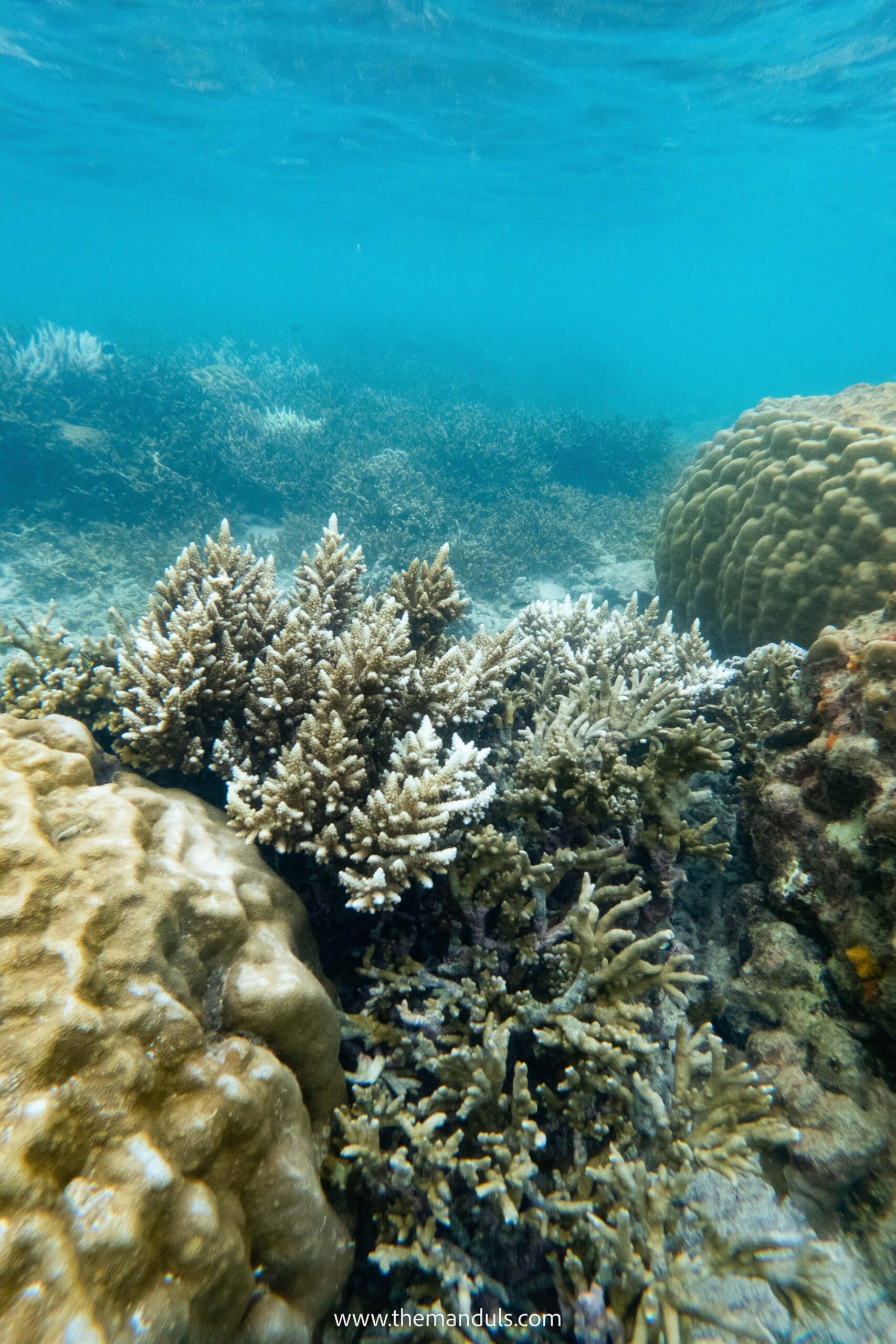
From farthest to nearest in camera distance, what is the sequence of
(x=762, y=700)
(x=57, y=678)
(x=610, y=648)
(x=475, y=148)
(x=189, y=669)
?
(x=475, y=148) → (x=610, y=648) → (x=762, y=700) → (x=57, y=678) → (x=189, y=669)

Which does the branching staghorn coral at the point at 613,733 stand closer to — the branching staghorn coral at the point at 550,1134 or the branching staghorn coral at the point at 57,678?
the branching staghorn coral at the point at 550,1134

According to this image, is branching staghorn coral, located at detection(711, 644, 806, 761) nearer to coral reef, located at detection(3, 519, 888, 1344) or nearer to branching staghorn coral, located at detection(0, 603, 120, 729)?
coral reef, located at detection(3, 519, 888, 1344)

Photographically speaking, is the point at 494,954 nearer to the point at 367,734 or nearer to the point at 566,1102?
the point at 566,1102

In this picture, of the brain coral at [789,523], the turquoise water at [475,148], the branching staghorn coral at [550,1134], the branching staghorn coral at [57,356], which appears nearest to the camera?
the branching staghorn coral at [550,1134]

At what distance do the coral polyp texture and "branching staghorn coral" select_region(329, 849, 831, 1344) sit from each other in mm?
718

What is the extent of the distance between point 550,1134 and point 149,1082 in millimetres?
1514

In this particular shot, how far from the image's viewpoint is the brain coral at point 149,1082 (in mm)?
1301

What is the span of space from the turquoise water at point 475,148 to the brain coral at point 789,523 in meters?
19.9

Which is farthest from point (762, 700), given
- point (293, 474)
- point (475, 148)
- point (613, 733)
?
point (475, 148)

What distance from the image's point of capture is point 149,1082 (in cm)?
159

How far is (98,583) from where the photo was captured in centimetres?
1036

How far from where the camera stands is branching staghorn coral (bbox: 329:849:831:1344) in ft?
6.19

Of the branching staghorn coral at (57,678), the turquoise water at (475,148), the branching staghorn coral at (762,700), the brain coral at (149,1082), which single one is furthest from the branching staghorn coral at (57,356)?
the branching staghorn coral at (762,700)

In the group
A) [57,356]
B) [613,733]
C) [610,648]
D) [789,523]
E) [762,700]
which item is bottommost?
[613,733]
